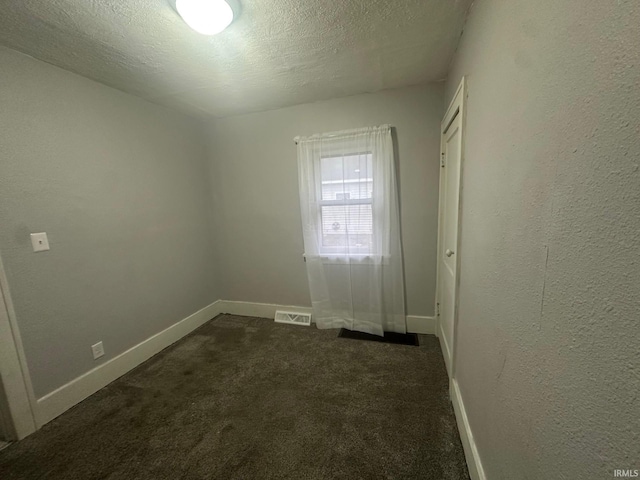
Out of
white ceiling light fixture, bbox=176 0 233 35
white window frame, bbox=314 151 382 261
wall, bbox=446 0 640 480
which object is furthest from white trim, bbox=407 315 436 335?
white ceiling light fixture, bbox=176 0 233 35

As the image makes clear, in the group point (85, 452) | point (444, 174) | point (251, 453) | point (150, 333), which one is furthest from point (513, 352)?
point (150, 333)

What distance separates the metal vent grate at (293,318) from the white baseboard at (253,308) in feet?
0.16

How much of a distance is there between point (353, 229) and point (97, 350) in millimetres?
2442

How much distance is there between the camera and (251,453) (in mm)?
1354

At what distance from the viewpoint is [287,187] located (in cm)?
271

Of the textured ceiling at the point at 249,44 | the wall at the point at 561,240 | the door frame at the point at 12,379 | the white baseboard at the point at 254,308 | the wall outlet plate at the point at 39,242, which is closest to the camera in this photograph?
the wall at the point at 561,240

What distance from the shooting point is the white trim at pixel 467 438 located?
1.11 metres

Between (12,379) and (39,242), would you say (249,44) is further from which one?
(12,379)

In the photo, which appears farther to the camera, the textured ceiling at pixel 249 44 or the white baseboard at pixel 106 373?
the white baseboard at pixel 106 373

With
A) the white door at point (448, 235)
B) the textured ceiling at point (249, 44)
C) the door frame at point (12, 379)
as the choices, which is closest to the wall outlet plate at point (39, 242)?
the door frame at point (12, 379)

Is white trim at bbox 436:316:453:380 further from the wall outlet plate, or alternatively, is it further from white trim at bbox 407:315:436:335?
the wall outlet plate

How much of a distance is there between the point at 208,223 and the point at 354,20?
2539mm

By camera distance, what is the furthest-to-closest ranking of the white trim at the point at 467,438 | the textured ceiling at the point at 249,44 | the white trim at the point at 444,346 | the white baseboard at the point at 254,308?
the white baseboard at the point at 254,308 < the white trim at the point at 444,346 < the textured ceiling at the point at 249,44 < the white trim at the point at 467,438

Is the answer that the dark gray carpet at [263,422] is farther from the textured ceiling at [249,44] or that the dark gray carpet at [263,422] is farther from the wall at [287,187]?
the textured ceiling at [249,44]
